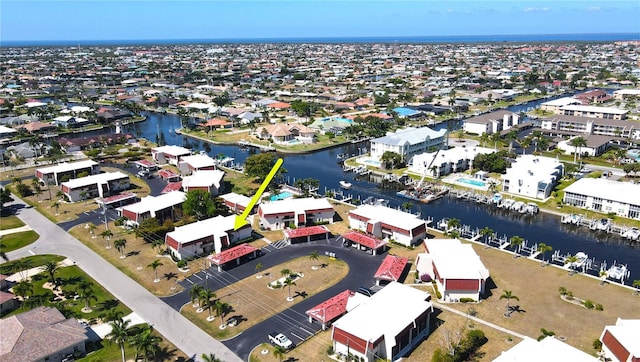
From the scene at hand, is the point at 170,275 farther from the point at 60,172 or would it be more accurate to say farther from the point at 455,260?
the point at 60,172

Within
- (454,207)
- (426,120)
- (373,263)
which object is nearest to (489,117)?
(426,120)

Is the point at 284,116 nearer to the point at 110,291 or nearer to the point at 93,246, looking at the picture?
the point at 93,246

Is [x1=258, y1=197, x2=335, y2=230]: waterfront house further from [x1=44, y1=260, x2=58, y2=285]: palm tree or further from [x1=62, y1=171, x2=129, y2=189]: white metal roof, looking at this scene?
[x1=62, y1=171, x2=129, y2=189]: white metal roof

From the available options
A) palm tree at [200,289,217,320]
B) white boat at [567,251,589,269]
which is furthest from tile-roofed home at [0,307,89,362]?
white boat at [567,251,589,269]

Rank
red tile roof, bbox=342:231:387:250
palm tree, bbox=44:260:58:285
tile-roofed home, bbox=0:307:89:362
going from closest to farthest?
tile-roofed home, bbox=0:307:89:362, palm tree, bbox=44:260:58:285, red tile roof, bbox=342:231:387:250

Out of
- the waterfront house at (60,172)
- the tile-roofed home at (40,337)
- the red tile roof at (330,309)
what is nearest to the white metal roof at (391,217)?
the red tile roof at (330,309)

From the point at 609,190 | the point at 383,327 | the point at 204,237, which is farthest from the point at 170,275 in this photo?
the point at 609,190
